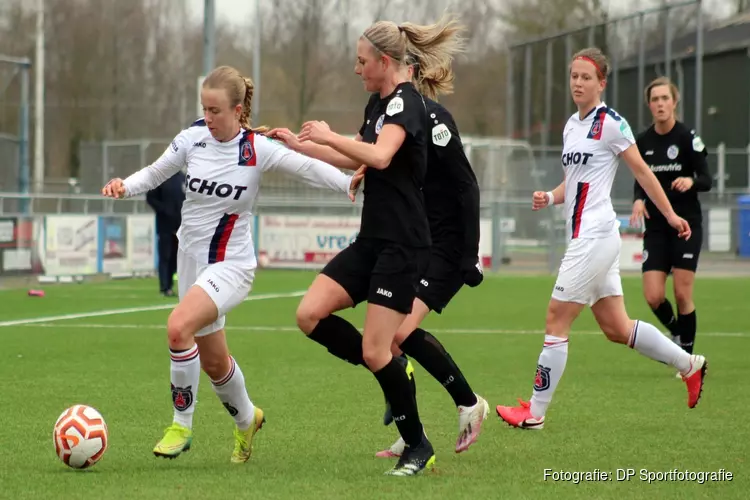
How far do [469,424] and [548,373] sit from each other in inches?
48.3

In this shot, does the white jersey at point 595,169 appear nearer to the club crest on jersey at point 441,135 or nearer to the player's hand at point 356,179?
the club crest on jersey at point 441,135

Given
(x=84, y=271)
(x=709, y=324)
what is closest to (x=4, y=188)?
(x=84, y=271)

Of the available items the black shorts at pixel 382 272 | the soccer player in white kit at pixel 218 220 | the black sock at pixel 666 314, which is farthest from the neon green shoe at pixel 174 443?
the black sock at pixel 666 314

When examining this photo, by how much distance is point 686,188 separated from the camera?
35.3 feet

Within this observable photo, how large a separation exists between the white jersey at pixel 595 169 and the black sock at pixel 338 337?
2.10m

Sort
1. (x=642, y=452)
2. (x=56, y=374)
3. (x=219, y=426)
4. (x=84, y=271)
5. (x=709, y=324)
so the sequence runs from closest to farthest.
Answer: (x=642, y=452), (x=219, y=426), (x=56, y=374), (x=709, y=324), (x=84, y=271)

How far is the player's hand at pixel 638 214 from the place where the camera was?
10.6m

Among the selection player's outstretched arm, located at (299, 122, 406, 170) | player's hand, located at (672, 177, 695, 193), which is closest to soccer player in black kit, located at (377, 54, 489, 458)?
player's outstretched arm, located at (299, 122, 406, 170)

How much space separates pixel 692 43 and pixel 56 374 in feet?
106

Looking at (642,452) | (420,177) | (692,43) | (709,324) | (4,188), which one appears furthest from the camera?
(692,43)

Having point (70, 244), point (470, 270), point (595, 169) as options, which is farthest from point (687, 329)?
point (70, 244)

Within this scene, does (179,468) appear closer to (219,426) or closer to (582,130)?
(219,426)

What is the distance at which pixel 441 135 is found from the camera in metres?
7.13

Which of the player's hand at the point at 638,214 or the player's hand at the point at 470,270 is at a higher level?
the player's hand at the point at 638,214
